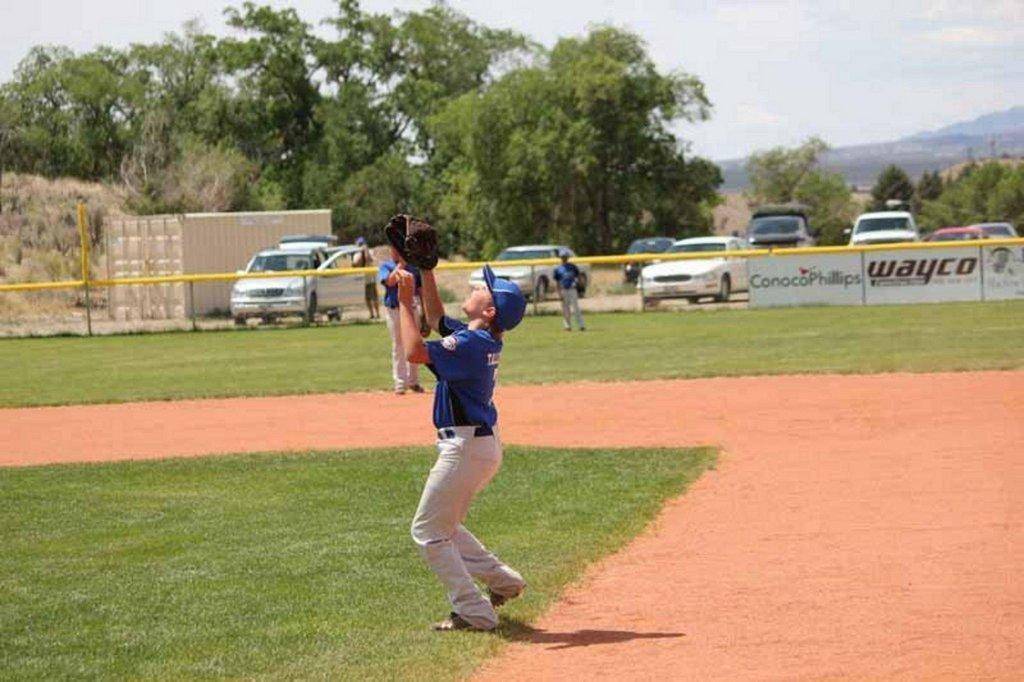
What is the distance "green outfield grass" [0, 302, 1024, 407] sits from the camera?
901 inches

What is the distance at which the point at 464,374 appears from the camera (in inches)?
316

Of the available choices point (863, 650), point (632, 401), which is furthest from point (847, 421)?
point (863, 650)

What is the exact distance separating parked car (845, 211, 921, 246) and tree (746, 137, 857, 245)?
40.1 meters

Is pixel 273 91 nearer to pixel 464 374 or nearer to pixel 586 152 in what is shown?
pixel 586 152

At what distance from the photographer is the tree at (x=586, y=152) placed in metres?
61.0

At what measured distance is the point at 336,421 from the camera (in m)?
18.7

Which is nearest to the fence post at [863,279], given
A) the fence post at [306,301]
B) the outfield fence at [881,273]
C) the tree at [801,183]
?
the outfield fence at [881,273]

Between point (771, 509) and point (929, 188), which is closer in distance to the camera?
point (771, 509)

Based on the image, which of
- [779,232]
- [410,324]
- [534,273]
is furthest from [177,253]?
[410,324]

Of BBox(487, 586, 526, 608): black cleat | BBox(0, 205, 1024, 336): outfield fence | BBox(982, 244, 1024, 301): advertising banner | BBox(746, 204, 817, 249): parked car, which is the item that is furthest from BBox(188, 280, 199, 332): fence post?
BBox(487, 586, 526, 608): black cleat

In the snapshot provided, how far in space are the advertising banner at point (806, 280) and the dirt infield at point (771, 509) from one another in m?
16.5

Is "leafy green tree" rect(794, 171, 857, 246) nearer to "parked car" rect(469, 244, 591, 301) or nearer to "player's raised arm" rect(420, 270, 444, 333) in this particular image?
"parked car" rect(469, 244, 591, 301)

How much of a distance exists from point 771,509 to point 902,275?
26.3 meters

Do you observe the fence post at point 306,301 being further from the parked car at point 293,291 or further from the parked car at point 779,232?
the parked car at point 779,232
